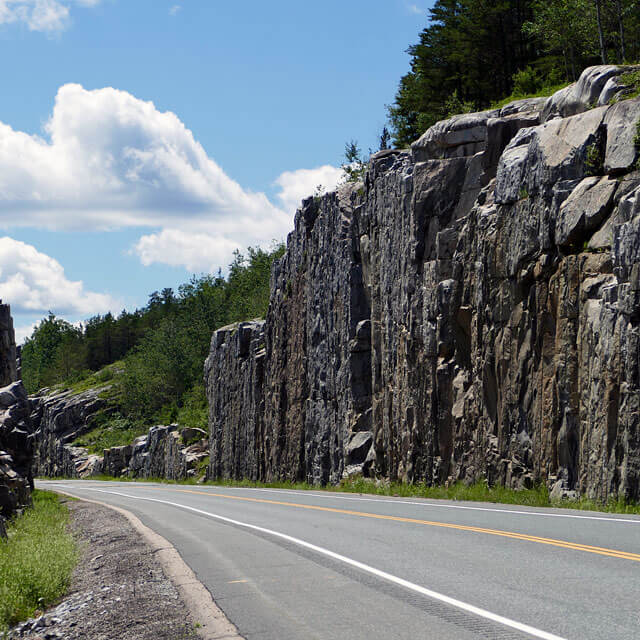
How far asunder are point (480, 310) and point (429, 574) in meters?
15.9

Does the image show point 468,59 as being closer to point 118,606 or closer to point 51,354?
point 118,606

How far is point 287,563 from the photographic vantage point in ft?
34.0

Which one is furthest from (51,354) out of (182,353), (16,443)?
(16,443)

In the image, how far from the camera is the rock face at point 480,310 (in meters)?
18.0

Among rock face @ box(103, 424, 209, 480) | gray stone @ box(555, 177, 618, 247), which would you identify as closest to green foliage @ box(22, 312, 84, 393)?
rock face @ box(103, 424, 209, 480)

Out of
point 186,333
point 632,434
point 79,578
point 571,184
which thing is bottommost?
point 79,578

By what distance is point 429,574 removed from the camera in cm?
882

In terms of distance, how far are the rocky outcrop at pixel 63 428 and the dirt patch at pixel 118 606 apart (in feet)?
245

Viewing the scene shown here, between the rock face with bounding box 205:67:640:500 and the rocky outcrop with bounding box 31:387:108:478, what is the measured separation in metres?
50.4

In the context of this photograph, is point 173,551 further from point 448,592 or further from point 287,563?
point 448,592

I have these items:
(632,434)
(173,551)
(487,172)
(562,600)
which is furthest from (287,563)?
(487,172)

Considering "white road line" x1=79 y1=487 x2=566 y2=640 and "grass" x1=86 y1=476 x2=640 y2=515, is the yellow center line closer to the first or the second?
"white road line" x1=79 y1=487 x2=566 y2=640

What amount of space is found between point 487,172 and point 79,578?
19.9 m

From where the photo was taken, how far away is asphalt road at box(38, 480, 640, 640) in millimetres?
6551
